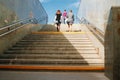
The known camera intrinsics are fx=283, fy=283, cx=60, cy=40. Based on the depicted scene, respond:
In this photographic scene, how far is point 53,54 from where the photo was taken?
1088cm

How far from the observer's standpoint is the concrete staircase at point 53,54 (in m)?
9.34

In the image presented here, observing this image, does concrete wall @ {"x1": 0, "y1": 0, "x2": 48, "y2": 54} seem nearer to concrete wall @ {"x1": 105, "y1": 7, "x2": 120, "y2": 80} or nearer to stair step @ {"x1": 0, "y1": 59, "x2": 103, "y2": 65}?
stair step @ {"x1": 0, "y1": 59, "x2": 103, "y2": 65}

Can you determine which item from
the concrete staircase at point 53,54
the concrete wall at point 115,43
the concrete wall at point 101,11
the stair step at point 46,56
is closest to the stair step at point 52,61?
the concrete staircase at point 53,54

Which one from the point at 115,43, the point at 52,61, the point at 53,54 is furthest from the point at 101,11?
the point at 115,43

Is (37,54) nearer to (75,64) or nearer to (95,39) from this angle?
(75,64)

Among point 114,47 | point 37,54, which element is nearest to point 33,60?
point 37,54

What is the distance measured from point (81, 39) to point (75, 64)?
3.61 meters

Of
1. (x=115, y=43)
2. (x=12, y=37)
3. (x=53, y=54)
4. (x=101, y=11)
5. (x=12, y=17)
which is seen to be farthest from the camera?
(x=12, y=17)

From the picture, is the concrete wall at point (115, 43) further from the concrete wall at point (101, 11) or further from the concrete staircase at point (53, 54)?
the concrete staircase at point (53, 54)

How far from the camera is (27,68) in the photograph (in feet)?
29.5

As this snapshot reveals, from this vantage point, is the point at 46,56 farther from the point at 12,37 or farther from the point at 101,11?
the point at 101,11

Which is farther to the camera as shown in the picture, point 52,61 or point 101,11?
point 101,11

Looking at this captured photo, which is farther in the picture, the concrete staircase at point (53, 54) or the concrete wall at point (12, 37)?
the concrete wall at point (12, 37)

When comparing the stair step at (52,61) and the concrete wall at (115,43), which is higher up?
the concrete wall at (115,43)
